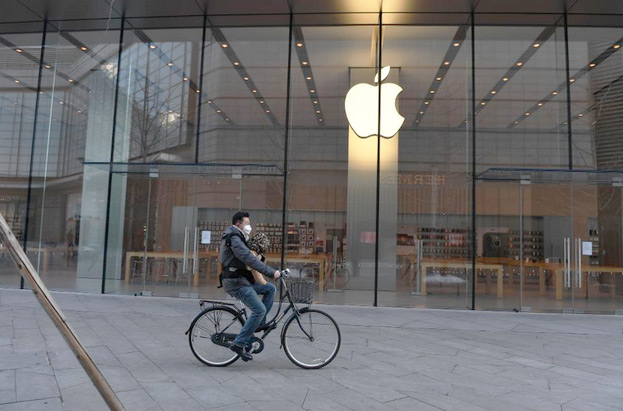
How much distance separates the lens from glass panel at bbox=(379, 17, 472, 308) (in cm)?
1072

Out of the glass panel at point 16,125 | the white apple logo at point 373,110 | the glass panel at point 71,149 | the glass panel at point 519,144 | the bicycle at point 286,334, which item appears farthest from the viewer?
the glass panel at point 16,125

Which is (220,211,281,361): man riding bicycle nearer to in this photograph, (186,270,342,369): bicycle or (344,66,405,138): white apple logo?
(186,270,342,369): bicycle

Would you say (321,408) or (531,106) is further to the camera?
(531,106)

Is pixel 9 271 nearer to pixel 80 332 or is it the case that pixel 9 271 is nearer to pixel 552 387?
pixel 80 332

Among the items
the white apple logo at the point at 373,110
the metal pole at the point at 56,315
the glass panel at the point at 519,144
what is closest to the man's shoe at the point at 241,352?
the metal pole at the point at 56,315

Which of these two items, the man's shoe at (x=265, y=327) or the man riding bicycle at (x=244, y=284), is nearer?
the man riding bicycle at (x=244, y=284)

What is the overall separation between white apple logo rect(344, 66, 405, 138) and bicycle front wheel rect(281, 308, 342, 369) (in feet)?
22.0

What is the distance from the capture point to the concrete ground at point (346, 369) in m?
4.16

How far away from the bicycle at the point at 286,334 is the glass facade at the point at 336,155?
5.43 metres

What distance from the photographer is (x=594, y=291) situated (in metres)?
10.5

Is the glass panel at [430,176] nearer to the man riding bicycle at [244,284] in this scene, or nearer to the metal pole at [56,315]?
the man riding bicycle at [244,284]

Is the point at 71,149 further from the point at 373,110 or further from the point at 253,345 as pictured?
the point at 253,345

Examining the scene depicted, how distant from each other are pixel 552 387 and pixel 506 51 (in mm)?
8814

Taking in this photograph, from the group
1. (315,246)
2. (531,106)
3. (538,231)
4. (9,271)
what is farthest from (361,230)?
(9,271)
